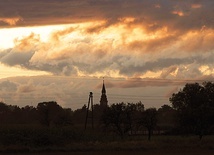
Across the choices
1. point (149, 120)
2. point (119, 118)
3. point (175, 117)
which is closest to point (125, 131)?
point (119, 118)

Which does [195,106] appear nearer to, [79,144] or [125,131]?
[125,131]

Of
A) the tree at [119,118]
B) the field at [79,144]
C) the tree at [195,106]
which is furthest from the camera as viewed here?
the tree at [195,106]

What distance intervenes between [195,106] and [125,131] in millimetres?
18574

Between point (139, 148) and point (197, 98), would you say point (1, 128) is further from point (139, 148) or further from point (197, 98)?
point (197, 98)

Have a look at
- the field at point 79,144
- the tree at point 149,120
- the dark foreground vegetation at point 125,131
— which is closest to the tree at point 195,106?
the dark foreground vegetation at point 125,131

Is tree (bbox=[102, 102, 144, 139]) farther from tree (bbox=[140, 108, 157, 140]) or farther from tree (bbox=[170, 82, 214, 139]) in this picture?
tree (bbox=[170, 82, 214, 139])

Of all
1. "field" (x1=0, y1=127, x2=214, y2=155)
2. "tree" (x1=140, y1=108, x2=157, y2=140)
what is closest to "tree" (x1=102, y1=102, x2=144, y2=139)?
"tree" (x1=140, y1=108, x2=157, y2=140)

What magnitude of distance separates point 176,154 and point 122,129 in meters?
37.4

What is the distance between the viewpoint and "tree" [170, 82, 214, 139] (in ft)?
311

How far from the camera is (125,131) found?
90.3 meters

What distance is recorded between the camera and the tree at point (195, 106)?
94.8 m

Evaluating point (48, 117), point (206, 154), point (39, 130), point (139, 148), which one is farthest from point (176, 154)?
point (48, 117)

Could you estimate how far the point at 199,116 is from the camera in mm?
94875

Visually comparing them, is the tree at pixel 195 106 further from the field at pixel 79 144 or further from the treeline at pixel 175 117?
the field at pixel 79 144
